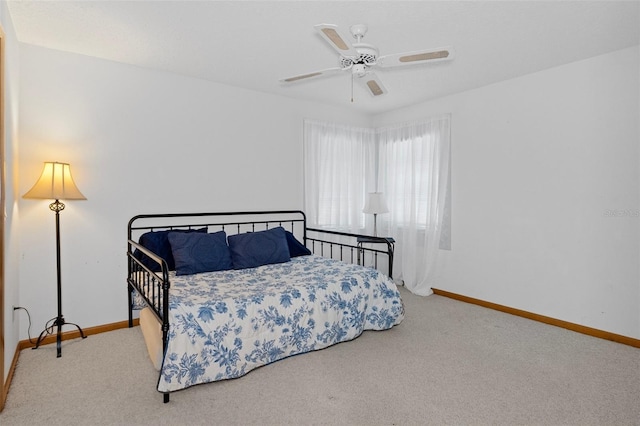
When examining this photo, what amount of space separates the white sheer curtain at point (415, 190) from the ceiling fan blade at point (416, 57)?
2.09m

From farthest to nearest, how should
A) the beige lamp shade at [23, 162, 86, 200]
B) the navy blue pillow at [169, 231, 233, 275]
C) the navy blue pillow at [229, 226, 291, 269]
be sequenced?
the navy blue pillow at [229, 226, 291, 269] → the navy blue pillow at [169, 231, 233, 275] → the beige lamp shade at [23, 162, 86, 200]

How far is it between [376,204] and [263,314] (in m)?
2.34

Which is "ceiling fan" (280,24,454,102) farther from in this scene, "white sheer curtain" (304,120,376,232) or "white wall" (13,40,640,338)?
"white sheer curtain" (304,120,376,232)

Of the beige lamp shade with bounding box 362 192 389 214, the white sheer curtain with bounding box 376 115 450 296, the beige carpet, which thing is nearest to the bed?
the beige carpet

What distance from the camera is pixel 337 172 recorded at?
4480mm

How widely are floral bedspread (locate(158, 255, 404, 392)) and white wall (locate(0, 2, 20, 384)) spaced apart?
3.05 ft

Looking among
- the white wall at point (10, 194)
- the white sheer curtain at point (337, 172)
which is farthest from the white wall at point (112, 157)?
the white sheer curtain at point (337, 172)

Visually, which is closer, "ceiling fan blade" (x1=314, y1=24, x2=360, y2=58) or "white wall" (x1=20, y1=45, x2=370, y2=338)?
"ceiling fan blade" (x1=314, y1=24, x2=360, y2=58)

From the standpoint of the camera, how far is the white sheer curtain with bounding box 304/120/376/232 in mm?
4254

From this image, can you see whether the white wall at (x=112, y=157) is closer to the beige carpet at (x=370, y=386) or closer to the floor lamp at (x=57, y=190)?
the floor lamp at (x=57, y=190)

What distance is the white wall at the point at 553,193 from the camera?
9.14ft

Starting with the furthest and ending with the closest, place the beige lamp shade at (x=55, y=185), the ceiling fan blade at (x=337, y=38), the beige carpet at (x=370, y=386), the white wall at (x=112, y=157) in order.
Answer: the white wall at (x=112, y=157)
the beige lamp shade at (x=55, y=185)
the beige carpet at (x=370, y=386)
the ceiling fan blade at (x=337, y=38)

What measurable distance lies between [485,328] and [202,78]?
3402 millimetres

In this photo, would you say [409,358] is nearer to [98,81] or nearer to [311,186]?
[311,186]
